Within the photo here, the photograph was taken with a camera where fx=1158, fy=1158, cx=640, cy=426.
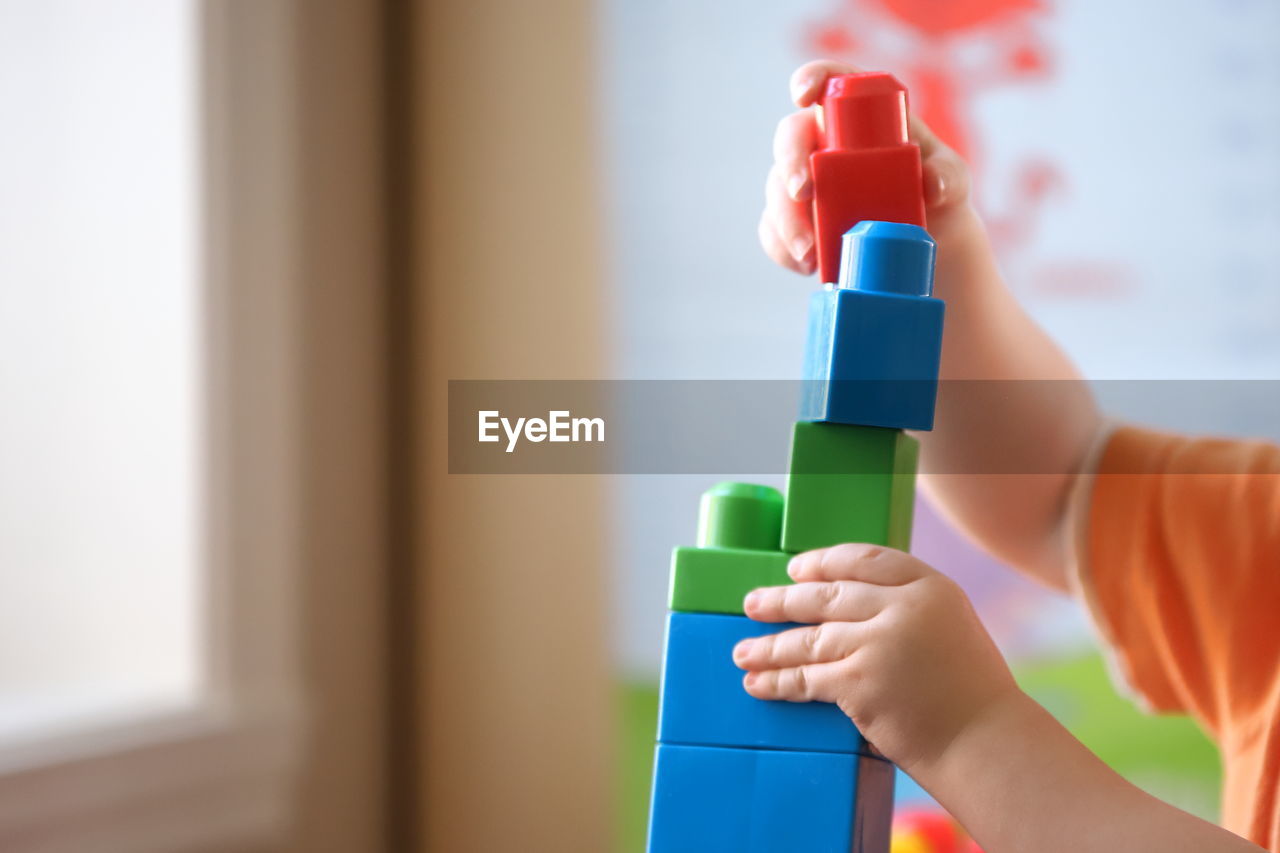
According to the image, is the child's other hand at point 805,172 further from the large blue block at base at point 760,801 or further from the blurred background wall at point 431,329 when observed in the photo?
the blurred background wall at point 431,329

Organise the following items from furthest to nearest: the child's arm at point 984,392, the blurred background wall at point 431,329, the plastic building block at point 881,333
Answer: the blurred background wall at point 431,329 < the child's arm at point 984,392 < the plastic building block at point 881,333

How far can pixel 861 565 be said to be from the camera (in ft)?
1.26

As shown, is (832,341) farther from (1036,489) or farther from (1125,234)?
(1125,234)

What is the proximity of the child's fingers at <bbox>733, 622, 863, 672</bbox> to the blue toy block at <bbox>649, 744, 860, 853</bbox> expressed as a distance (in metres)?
0.03

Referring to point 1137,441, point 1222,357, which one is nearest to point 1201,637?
point 1137,441

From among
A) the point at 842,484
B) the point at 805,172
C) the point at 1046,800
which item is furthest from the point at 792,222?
the point at 1046,800

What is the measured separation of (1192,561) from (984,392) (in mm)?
148

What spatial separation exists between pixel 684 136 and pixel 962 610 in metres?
0.75

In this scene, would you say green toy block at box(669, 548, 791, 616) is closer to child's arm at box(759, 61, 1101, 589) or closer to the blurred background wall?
child's arm at box(759, 61, 1101, 589)

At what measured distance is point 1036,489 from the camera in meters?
0.59

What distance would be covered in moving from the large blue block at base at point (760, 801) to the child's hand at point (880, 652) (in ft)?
0.06

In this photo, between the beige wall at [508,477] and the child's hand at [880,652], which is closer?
the child's hand at [880,652]

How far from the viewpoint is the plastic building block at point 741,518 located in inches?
16.2

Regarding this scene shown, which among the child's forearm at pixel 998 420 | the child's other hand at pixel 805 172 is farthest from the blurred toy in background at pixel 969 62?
the child's other hand at pixel 805 172
